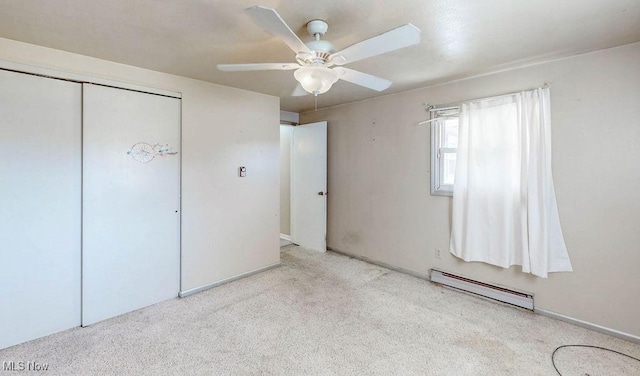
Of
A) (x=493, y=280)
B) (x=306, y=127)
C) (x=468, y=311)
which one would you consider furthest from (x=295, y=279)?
(x=306, y=127)

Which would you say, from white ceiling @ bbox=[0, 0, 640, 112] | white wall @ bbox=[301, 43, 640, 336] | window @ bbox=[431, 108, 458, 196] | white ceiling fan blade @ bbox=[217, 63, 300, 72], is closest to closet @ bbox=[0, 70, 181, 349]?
white ceiling @ bbox=[0, 0, 640, 112]

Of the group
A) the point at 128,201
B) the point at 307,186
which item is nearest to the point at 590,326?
the point at 307,186

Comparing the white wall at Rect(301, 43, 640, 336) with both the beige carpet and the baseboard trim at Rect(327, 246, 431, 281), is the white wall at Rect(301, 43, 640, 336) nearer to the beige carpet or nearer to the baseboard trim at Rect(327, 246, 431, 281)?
the baseboard trim at Rect(327, 246, 431, 281)

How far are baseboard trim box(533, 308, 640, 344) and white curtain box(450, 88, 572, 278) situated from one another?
0.37 metres

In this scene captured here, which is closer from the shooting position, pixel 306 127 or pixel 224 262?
pixel 224 262

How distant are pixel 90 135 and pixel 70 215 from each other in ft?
2.24

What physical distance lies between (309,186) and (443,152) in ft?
7.03

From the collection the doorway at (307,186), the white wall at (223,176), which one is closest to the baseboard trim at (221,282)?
the white wall at (223,176)

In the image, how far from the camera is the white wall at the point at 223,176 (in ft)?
9.88

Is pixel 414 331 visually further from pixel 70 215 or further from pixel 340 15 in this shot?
pixel 70 215

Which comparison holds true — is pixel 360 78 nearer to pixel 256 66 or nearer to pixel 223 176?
pixel 256 66

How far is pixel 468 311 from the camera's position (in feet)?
8.84

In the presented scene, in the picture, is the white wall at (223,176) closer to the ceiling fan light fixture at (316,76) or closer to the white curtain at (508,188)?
the ceiling fan light fixture at (316,76)

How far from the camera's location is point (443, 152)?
3297mm
